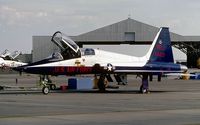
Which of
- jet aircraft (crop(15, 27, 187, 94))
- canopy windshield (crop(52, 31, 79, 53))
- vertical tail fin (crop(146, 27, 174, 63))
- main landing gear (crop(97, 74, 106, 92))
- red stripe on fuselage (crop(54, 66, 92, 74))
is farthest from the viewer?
vertical tail fin (crop(146, 27, 174, 63))

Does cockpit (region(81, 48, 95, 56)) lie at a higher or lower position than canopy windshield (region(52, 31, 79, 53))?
lower

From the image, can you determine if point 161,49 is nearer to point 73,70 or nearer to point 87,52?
point 87,52

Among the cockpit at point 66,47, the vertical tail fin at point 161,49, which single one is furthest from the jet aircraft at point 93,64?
the vertical tail fin at point 161,49

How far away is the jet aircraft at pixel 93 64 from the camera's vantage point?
31078mm

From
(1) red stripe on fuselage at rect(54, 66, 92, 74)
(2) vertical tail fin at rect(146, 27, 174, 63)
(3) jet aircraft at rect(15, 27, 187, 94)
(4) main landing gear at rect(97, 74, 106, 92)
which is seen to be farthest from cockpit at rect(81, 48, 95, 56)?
(2) vertical tail fin at rect(146, 27, 174, 63)

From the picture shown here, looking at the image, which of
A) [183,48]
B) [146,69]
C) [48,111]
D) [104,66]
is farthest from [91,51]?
[183,48]

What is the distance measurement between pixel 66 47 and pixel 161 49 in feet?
23.8

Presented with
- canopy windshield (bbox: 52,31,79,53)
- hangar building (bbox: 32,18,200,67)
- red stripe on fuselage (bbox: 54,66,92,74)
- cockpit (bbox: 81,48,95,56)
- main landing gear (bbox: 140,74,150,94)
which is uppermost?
hangar building (bbox: 32,18,200,67)

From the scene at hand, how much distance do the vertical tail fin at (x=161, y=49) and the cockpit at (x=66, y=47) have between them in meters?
5.53

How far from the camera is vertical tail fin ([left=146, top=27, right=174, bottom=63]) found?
34.3m

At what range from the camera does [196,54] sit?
11550 centimetres

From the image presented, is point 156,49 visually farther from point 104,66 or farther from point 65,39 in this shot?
point 65,39

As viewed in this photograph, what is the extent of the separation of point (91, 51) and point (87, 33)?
69.0 meters

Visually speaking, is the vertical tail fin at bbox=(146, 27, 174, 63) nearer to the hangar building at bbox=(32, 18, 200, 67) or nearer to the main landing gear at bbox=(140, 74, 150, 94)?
the main landing gear at bbox=(140, 74, 150, 94)
